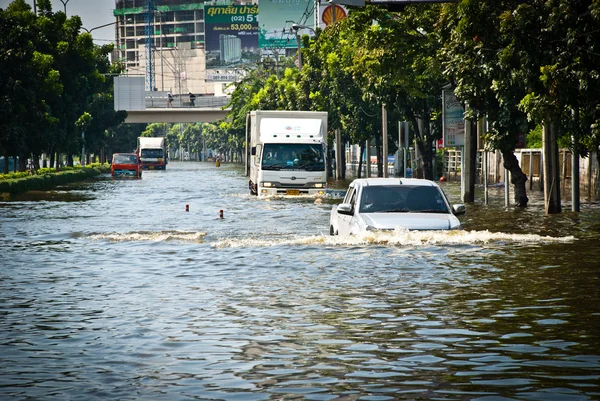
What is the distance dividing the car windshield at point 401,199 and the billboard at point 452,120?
2026cm

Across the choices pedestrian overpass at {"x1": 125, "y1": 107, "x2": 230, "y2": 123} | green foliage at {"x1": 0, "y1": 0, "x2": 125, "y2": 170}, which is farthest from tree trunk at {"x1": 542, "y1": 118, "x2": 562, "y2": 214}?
pedestrian overpass at {"x1": 125, "y1": 107, "x2": 230, "y2": 123}

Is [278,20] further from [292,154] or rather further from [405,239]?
[405,239]

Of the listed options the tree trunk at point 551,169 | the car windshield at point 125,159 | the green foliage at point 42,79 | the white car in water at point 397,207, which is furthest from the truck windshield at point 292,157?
the car windshield at point 125,159

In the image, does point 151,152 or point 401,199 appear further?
point 151,152

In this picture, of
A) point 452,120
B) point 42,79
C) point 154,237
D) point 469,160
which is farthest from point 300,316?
point 42,79

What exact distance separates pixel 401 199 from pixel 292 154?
22.4m

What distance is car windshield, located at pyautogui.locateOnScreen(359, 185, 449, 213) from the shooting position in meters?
20.0

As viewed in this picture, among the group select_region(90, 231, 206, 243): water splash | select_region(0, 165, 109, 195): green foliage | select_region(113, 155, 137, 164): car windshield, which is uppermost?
select_region(113, 155, 137, 164): car windshield

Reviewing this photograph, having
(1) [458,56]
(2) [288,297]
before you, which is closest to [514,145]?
(1) [458,56]

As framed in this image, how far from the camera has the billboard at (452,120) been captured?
1587 inches

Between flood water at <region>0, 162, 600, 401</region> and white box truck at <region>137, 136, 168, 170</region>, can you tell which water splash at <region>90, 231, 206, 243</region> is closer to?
flood water at <region>0, 162, 600, 401</region>

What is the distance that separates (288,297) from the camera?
46.5ft

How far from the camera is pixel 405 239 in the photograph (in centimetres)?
1939

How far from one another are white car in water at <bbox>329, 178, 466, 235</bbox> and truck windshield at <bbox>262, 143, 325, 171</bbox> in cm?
2163
